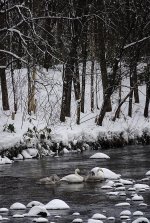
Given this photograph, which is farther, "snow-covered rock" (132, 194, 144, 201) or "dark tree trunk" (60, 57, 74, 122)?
"dark tree trunk" (60, 57, 74, 122)

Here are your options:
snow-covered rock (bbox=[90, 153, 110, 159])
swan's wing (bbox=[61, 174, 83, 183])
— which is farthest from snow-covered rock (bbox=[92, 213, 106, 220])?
snow-covered rock (bbox=[90, 153, 110, 159])

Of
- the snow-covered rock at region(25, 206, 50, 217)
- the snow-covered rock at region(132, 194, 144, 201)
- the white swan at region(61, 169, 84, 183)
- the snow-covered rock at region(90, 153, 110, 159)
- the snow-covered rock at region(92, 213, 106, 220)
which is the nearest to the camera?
the snow-covered rock at region(92, 213, 106, 220)

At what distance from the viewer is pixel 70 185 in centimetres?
1703

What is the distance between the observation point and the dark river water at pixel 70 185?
12912 mm

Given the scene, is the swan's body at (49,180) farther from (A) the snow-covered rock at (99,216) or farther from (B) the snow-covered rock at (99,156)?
(B) the snow-covered rock at (99,156)

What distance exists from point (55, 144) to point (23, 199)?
12188 mm

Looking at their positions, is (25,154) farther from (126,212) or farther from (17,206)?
(126,212)

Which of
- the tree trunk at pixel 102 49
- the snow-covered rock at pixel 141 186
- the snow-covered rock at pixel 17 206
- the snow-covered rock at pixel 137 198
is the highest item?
the tree trunk at pixel 102 49

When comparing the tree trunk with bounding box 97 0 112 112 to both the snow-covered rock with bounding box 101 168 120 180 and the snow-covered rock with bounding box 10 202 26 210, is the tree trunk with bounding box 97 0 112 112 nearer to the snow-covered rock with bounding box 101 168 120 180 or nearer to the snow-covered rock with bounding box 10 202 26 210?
the snow-covered rock with bounding box 101 168 120 180

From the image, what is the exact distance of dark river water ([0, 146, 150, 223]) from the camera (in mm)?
12912

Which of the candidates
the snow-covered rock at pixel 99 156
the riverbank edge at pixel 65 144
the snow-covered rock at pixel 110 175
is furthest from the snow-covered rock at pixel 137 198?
the riverbank edge at pixel 65 144

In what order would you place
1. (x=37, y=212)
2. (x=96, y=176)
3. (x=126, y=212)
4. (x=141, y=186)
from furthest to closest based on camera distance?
(x=96, y=176), (x=141, y=186), (x=37, y=212), (x=126, y=212)

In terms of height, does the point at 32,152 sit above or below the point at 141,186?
above

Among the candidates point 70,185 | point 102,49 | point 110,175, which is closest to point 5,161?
point 110,175
